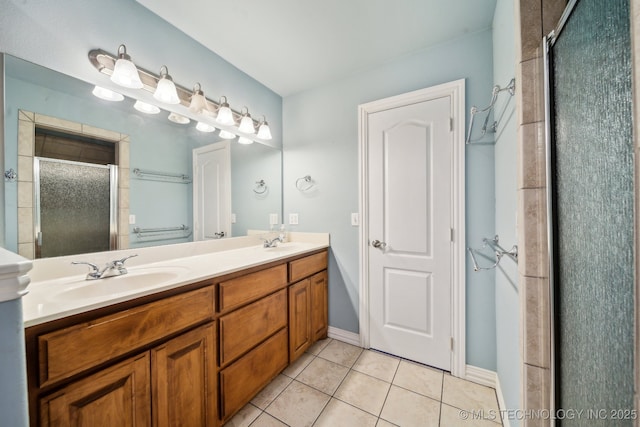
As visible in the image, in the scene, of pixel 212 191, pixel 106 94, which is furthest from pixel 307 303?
pixel 106 94

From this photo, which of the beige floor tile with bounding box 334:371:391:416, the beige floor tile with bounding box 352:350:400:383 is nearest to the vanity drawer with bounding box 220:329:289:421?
the beige floor tile with bounding box 334:371:391:416

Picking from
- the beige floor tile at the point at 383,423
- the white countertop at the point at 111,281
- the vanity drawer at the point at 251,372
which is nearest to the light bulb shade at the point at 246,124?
the white countertop at the point at 111,281

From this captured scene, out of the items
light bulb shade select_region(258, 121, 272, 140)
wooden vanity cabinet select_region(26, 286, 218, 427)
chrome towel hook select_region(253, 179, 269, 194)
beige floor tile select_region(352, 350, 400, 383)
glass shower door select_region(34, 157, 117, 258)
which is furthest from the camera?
chrome towel hook select_region(253, 179, 269, 194)

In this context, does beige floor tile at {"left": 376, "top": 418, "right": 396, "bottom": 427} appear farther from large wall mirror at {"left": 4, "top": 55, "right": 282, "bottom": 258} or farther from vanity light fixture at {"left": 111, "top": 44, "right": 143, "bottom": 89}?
vanity light fixture at {"left": 111, "top": 44, "right": 143, "bottom": 89}

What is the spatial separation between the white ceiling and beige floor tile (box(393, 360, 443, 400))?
235 centimetres

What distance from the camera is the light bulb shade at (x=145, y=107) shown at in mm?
1312

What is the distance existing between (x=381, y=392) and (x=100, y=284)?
5.44 ft

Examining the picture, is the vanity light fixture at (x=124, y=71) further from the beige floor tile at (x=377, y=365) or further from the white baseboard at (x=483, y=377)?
the white baseboard at (x=483, y=377)

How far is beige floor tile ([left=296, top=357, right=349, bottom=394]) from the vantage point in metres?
1.47

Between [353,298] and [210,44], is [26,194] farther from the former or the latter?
[353,298]

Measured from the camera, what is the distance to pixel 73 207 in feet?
3.70

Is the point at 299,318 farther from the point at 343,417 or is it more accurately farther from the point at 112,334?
the point at 112,334

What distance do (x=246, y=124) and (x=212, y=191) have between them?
63 centimetres

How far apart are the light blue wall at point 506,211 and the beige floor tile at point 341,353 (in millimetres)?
932
